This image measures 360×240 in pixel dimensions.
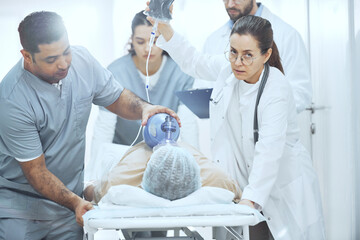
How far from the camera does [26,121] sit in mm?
1966

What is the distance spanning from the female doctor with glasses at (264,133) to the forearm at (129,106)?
311 mm

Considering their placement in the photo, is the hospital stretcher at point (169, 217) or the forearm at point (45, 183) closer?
the hospital stretcher at point (169, 217)

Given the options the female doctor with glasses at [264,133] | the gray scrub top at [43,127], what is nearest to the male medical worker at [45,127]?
the gray scrub top at [43,127]

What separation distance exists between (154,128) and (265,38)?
560mm

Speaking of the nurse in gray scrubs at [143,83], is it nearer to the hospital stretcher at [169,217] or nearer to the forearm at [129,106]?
the forearm at [129,106]

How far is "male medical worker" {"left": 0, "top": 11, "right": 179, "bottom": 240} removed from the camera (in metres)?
1.95

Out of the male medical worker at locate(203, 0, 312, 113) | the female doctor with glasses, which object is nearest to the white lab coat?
the female doctor with glasses

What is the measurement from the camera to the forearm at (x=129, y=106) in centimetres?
225

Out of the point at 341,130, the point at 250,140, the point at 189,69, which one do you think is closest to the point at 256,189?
the point at 250,140

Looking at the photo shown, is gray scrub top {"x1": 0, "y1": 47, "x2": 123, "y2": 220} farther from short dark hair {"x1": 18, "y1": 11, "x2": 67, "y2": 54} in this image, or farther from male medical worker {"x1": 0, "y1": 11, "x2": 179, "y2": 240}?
short dark hair {"x1": 18, "y1": 11, "x2": 67, "y2": 54}

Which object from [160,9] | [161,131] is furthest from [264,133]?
[160,9]

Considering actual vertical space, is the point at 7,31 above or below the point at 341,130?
above

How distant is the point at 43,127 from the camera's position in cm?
206

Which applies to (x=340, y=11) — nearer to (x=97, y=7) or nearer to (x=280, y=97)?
(x=280, y=97)
